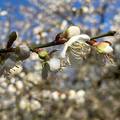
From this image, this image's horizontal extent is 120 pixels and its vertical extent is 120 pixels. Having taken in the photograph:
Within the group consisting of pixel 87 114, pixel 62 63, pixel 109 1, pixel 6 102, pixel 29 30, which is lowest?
pixel 87 114

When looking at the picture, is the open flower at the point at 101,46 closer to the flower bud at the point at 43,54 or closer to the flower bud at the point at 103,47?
the flower bud at the point at 103,47

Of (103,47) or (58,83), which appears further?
(58,83)

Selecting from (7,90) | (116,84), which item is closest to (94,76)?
(116,84)

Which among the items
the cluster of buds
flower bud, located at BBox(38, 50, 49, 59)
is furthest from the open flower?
flower bud, located at BBox(38, 50, 49, 59)

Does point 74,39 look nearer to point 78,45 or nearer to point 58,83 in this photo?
point 78,45

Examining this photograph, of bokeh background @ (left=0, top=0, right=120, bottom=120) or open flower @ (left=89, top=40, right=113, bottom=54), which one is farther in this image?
bokeh background @ (left=0, top=0, right=120, bottom=120)

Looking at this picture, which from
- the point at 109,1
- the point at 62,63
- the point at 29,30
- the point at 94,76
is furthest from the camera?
the point at 109,1

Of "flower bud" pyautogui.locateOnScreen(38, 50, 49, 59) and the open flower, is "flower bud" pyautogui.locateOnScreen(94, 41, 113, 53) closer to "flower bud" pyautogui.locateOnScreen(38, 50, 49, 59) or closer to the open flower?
the open flower

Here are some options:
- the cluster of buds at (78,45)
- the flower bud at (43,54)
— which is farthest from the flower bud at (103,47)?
the flower bud at (43,54)

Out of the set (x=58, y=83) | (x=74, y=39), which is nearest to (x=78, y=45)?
(x=74, y=39)

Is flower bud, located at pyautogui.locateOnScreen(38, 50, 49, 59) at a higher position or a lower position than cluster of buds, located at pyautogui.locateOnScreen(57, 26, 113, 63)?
lower

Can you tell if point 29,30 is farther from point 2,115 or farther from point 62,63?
point 62,63

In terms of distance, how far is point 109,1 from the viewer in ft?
37.4

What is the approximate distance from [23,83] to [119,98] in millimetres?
2814
